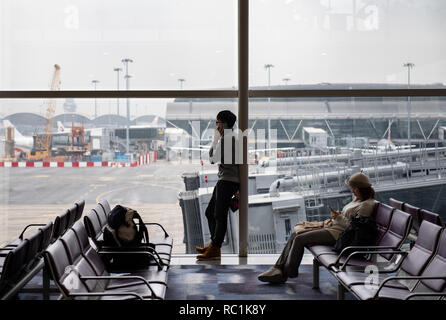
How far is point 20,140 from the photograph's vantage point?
5.14m

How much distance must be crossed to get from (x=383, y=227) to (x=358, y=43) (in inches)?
92.4

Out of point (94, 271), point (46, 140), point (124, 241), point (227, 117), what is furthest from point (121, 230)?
point (46, 140)

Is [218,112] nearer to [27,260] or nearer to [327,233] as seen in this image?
[327,233]

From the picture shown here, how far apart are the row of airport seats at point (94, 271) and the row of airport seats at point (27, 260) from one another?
1.00ft

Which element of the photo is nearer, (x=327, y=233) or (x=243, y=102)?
(x=327, y=233)

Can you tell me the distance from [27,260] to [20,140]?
2.33 meters

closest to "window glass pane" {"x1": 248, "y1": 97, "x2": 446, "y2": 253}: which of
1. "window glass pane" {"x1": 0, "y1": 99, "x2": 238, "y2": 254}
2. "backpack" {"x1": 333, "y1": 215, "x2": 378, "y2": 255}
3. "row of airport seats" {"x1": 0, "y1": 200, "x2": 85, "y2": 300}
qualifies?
"window glass pane" {"x1": 0, "y1": 99, "x2": 238, "y2": 254}

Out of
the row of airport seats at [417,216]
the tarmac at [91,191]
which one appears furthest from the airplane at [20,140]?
the row of airport seats at [417,216]

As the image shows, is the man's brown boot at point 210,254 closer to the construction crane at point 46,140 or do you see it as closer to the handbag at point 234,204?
the handbag at point 234,204

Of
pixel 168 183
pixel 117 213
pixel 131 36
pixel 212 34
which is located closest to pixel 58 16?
pixel 131 36

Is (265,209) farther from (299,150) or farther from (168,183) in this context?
(168,183)

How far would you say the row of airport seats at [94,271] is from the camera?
105 inches

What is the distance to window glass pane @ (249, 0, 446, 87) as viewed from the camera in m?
5.12

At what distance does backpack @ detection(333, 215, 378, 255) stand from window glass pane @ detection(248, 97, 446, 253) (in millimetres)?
1450
